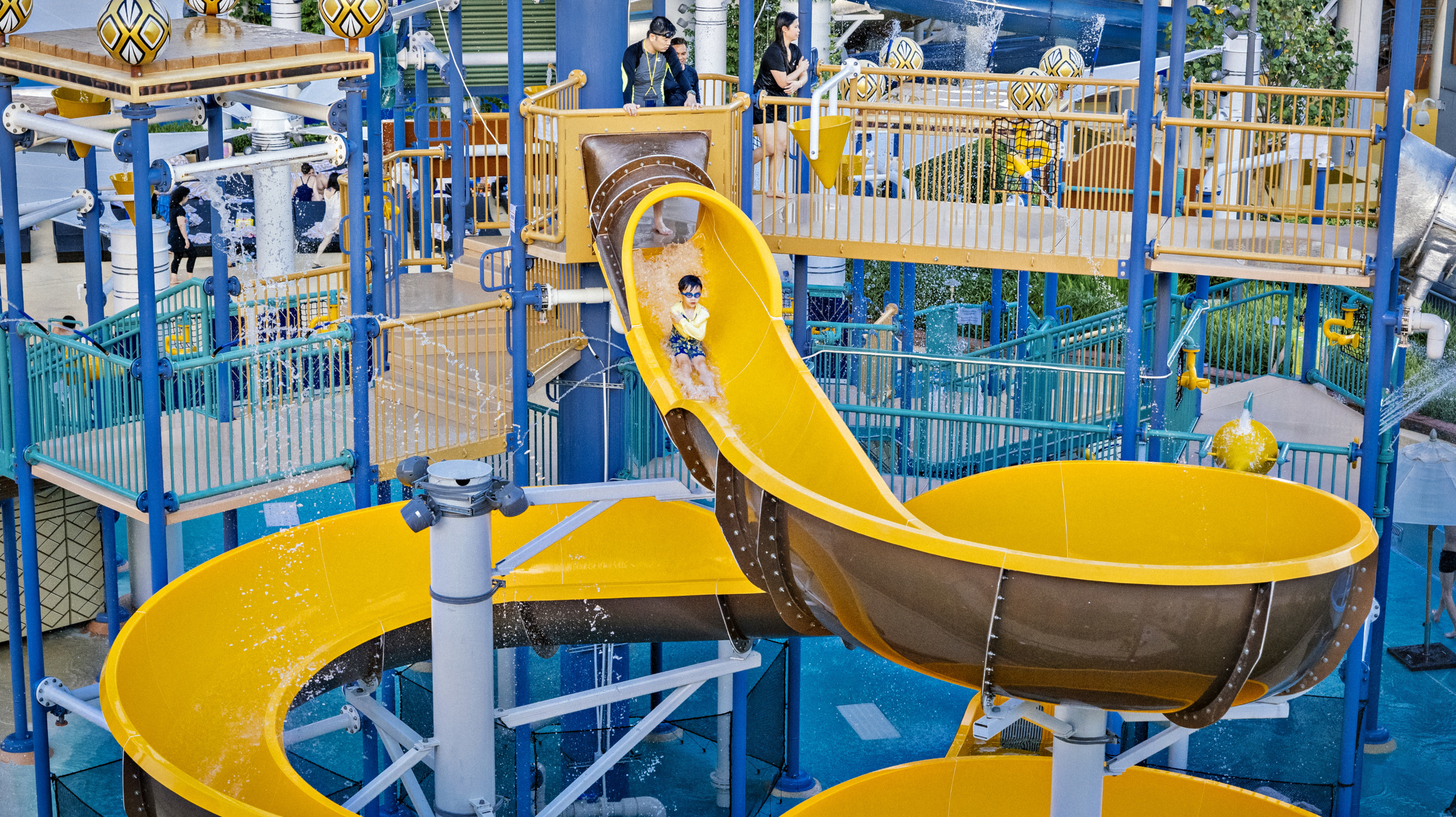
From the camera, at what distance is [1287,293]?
1736 cm

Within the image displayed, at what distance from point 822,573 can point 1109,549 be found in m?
2.27

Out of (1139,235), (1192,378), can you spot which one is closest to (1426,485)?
(1192,378)

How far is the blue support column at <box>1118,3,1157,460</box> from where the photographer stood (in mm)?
10938

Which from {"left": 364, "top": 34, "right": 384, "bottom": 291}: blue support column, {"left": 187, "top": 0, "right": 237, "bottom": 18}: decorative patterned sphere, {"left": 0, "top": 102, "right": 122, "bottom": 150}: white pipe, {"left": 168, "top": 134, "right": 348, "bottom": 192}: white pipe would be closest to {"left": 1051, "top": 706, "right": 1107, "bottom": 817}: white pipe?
{"left": 168, "top": 134, "right": 348, "bottom": 192}: white pipe

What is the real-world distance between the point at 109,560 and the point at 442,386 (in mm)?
3409

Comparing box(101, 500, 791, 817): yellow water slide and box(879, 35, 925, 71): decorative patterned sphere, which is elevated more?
box(879, 35, 925, 71): decorative patterned sphere

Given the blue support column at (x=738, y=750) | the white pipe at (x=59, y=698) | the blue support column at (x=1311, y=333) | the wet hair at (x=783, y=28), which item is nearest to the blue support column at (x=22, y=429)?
the white pipe at (x=59, y=698)

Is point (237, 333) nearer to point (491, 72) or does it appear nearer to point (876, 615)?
point (491, 72)

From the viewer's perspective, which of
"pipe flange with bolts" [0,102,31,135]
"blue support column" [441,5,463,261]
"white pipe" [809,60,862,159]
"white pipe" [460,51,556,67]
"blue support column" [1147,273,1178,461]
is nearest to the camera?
"pipe flange with bolts" [0,102,31,135]

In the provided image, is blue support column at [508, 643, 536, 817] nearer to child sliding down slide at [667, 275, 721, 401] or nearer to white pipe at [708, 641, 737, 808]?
white pipe at [708, 641, 737, 808]

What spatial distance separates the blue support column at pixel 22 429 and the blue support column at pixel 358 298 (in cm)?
140

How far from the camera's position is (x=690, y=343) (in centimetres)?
1098

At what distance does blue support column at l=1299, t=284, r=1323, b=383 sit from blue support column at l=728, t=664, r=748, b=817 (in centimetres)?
726

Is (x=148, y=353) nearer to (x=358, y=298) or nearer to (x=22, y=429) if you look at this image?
(x=358, y=298)
